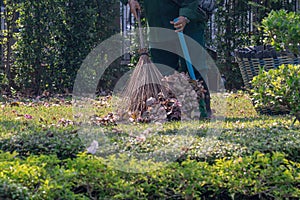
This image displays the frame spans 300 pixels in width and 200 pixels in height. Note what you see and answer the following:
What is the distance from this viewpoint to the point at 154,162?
383 cm

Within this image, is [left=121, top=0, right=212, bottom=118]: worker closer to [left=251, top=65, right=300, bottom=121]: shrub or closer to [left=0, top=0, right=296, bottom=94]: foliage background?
[left=251, top=65, right=300, bottom=121]: shrub

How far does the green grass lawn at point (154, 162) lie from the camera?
337 cm

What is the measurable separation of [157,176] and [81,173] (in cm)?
47

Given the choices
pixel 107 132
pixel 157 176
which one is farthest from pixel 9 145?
pixel 157 176

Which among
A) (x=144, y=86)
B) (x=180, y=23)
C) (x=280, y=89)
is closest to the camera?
(x=280, y=89)

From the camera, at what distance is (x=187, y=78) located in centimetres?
588

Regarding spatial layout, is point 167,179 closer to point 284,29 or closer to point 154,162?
point 154,162

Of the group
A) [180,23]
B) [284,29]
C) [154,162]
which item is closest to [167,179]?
[154,162]

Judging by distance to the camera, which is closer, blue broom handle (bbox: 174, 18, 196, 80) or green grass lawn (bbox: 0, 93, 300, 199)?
green grass lawn (bbox: 0, 93, 300, 199)

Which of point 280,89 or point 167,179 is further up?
point 280,89

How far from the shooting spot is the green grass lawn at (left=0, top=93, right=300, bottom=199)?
11.1 feet

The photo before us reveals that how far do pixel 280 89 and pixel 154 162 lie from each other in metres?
1.35

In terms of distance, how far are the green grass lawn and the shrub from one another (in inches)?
7.7

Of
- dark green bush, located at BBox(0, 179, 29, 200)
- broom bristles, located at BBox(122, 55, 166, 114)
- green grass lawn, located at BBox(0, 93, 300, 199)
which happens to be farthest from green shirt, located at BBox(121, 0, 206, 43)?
dark green bush, located at BBox(0, 179, 29, 200)
